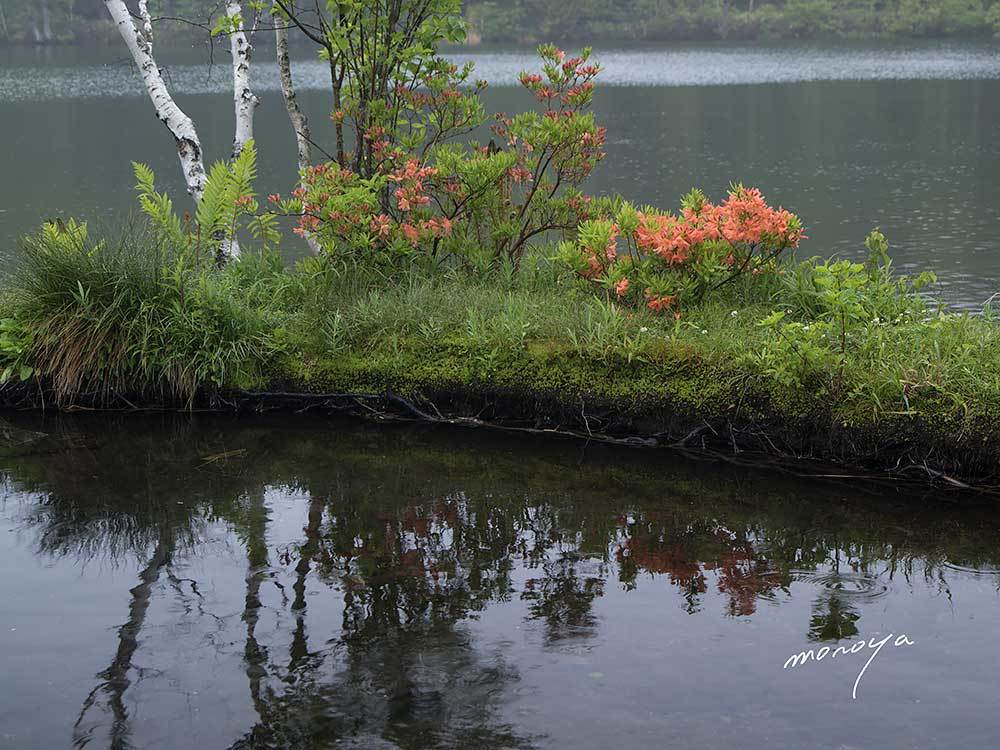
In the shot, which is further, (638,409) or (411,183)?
(411,183)

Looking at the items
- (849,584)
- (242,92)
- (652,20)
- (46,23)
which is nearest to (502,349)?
(849,584)

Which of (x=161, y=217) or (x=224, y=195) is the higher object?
(x=224, y=195)

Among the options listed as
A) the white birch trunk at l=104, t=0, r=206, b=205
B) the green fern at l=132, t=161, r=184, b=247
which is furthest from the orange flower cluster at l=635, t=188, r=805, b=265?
the white birch trunk at l=104, t=0, r=206, b=205

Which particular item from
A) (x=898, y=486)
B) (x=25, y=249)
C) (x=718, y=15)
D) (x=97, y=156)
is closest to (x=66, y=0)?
(x=718, y=15)

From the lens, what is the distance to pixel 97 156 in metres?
22.8

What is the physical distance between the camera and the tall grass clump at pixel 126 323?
23.4 feet

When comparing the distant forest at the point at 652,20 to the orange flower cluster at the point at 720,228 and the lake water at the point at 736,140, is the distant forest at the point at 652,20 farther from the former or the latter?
the orange flower cluster at the point at 720,228

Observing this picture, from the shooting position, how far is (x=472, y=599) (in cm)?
488

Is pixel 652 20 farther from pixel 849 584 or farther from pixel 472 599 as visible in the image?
pixel 472 599

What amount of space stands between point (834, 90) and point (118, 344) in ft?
102

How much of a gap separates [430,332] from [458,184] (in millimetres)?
1160

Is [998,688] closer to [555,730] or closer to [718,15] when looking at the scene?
[555,730]

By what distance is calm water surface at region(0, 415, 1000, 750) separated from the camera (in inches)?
157

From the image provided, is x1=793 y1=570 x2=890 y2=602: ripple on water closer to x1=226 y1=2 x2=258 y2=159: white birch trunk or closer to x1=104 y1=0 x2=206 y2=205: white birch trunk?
x1=104 y1=0 x2=206 y2=205: white birch trunk
